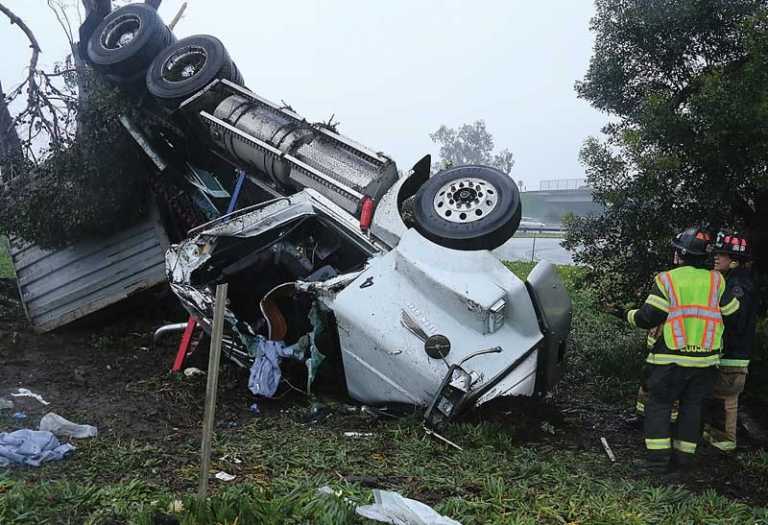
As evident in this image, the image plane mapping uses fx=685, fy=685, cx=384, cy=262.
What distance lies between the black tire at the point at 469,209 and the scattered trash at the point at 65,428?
2397 millimetres

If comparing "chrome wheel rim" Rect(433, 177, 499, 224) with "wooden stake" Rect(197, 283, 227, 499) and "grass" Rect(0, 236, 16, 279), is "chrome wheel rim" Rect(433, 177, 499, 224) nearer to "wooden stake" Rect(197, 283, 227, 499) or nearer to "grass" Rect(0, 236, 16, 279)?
"wooden stake" Rect(197, 283, 227, 499)

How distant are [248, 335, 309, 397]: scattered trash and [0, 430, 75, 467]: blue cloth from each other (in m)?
1.42

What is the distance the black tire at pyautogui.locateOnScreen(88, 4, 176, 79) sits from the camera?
6773 mm

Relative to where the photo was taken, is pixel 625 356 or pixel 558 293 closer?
pixel 558 293

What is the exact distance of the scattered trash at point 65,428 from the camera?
3857mm

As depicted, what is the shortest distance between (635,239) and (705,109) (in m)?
1.27

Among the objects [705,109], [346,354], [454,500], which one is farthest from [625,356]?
[454,500]

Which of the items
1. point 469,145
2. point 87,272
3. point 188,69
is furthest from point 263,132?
point 469,145

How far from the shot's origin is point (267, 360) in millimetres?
4805

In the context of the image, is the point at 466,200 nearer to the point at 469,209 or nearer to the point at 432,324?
the point at 469,209

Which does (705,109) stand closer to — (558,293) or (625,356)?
(558,293)

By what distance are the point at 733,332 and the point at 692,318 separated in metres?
0.60

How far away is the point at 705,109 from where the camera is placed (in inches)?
186

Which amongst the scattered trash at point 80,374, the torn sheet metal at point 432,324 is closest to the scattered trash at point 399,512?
the torn sheet metal at point 432,324
